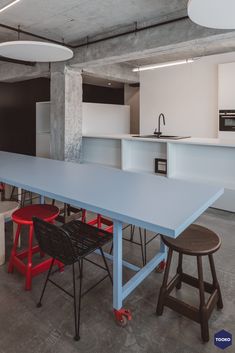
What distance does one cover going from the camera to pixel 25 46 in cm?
257

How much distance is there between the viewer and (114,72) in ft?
21.5

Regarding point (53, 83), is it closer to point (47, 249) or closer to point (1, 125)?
point (1, 125)

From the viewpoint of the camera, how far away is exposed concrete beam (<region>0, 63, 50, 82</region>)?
5.70 meters

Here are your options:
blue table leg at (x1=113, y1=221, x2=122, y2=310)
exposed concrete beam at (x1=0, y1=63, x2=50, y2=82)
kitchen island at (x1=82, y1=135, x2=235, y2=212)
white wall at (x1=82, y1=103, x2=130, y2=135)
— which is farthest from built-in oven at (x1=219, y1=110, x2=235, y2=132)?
blue table leg at (x1=113, y1=221, x2=122, y2=310)

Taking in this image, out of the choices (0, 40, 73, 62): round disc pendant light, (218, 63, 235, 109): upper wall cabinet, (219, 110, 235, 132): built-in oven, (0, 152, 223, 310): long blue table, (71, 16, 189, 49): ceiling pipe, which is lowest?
(0, 152, 223, 310): long blue table

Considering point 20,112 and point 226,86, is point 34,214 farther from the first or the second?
point 20,112

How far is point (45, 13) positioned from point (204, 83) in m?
3.70

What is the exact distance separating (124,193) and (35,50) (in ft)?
5.83

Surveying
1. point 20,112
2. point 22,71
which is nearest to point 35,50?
point 22,71

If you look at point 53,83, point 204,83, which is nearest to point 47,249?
point 53,83

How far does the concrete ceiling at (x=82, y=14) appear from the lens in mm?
3326

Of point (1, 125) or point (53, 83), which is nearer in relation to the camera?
point (53, 83)

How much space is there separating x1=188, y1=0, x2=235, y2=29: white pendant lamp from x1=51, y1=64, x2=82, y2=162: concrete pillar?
11.4 feet

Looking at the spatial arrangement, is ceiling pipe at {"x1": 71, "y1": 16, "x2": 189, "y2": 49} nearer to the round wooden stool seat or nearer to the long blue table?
the long blue table
